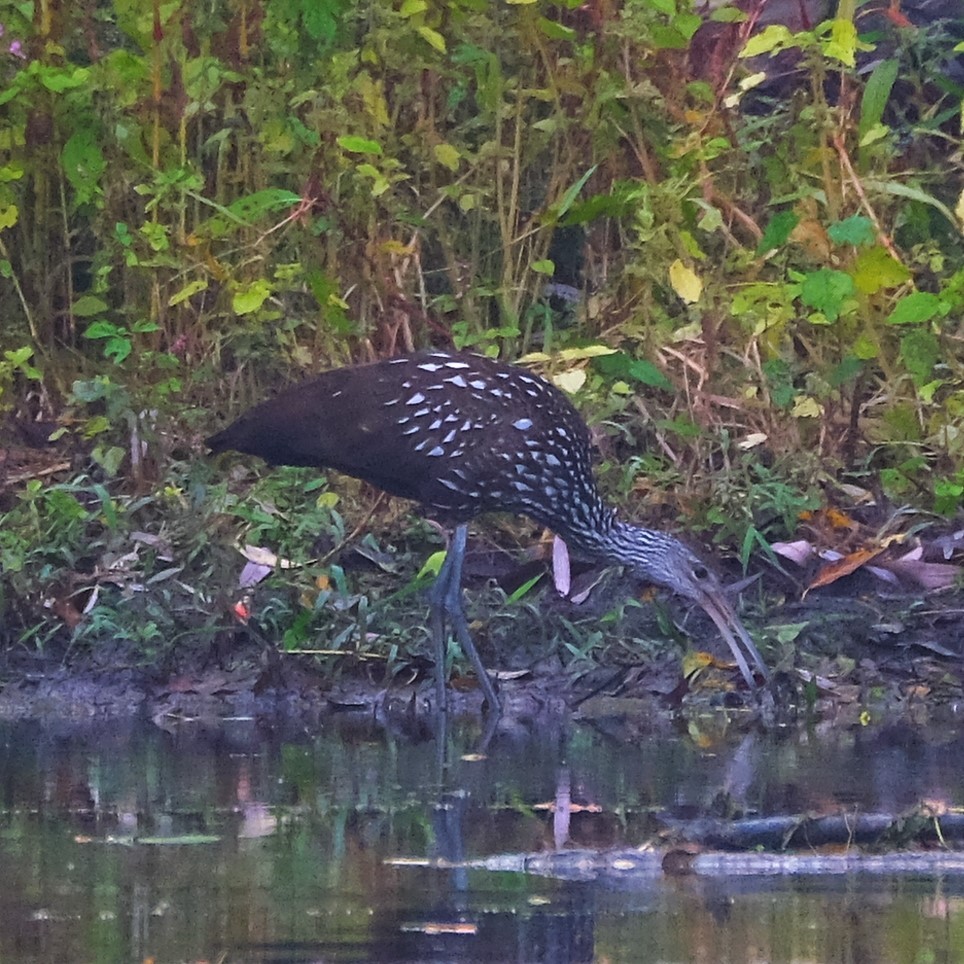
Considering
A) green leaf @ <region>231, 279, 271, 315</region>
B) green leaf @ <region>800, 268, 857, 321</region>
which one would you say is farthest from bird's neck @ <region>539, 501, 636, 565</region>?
green leaf @ <region>231, 279, 271, 315</region>

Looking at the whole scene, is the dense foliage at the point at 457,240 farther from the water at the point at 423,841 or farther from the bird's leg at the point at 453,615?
the water at the point at 423,841

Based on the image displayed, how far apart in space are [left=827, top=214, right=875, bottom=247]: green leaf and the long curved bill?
1.40 m

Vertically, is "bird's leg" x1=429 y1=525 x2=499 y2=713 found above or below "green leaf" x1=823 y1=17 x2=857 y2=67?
below

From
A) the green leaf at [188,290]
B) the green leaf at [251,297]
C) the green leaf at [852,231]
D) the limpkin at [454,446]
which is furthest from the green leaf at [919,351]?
the green leaf at [188,290]

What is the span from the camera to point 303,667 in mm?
7578

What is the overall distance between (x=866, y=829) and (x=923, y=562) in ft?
10.2

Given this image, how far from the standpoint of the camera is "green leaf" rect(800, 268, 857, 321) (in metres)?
8.09

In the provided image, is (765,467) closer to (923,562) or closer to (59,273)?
(923,562)

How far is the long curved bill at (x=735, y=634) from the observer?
7367mm

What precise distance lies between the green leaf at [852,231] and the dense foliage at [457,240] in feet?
0.83

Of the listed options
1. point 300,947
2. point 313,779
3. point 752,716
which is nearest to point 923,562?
point 752,716

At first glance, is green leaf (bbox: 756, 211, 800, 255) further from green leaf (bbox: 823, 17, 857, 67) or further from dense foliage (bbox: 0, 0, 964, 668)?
green leaf (bbox: 823, 17, 857, 67)

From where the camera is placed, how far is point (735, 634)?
296 inches

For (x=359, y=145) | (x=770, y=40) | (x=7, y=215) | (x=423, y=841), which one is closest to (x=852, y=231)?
(x=770, y=40)
